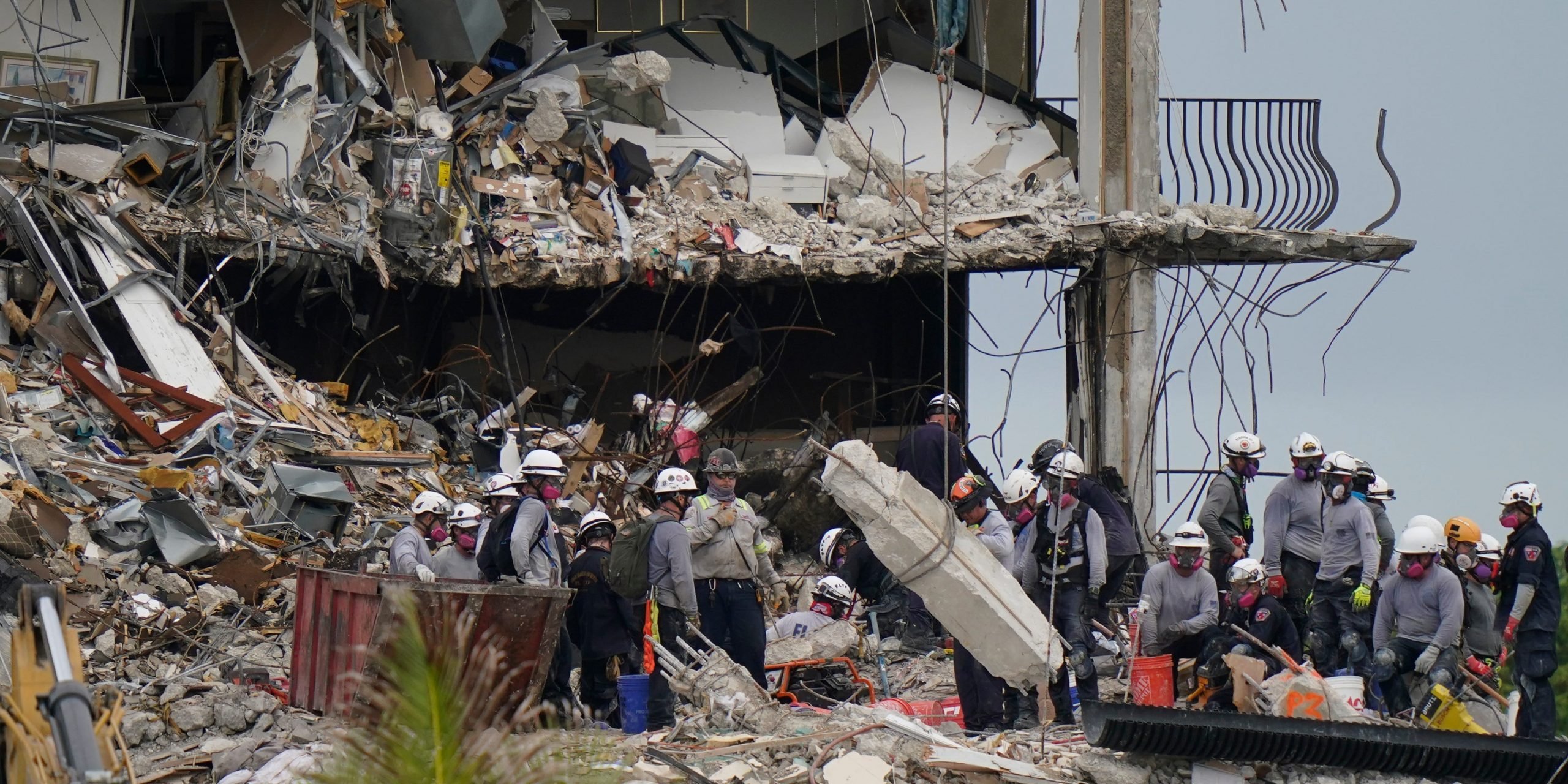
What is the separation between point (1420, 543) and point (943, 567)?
285 centimetres

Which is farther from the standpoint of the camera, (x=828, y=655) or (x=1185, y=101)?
(x=1185, y=101)

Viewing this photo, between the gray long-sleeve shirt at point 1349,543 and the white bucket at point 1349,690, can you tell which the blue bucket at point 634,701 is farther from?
the gray long-sleeve shirt at point 1349,543

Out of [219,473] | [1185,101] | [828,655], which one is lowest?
[828,655]

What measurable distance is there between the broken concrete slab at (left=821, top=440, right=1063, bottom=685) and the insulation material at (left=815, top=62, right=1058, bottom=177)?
8175 mm

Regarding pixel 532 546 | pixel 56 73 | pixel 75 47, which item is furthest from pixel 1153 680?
pixel 75 47

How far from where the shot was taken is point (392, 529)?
12875 mm

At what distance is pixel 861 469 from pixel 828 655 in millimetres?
2108

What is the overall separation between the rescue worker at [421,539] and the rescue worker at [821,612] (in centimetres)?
228

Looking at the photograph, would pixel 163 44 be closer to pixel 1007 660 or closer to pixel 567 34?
pixel 567 34

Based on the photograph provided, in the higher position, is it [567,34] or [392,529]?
[567,34]

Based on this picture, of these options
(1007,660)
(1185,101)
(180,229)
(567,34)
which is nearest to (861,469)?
(1007,660)

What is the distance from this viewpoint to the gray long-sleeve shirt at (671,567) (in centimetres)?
963

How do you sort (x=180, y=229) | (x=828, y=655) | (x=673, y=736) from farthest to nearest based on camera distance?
1. (x=180, y=229)
2. (x=828, y=655)
3. (x=673, y=736)

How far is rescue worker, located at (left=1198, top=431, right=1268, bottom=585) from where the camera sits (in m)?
11.4
